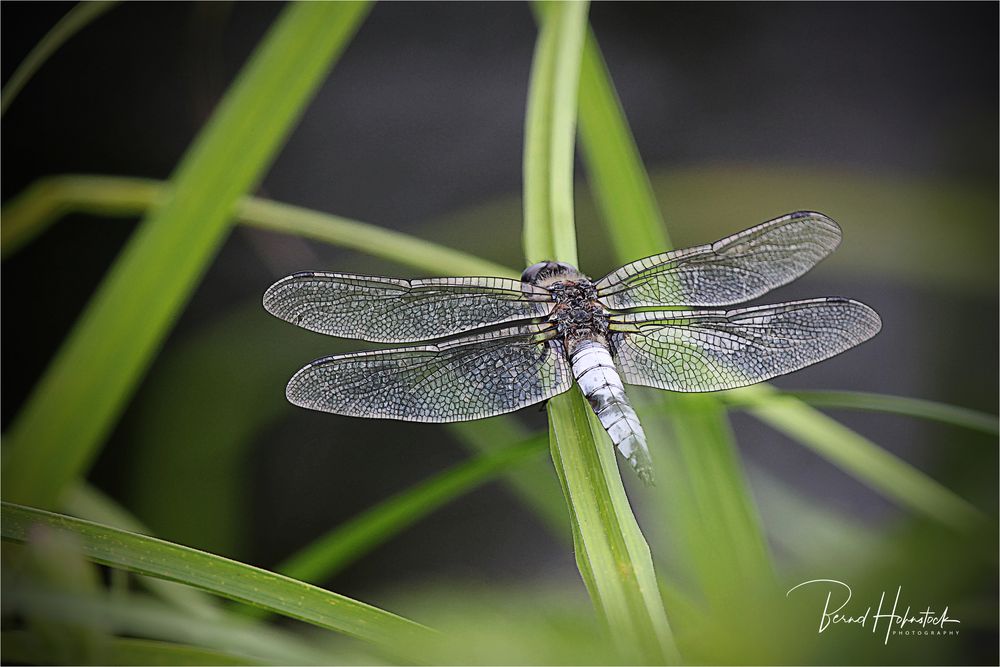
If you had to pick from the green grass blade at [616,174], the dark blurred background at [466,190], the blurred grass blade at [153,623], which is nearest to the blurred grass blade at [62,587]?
the blurred grass blade at [153,623]

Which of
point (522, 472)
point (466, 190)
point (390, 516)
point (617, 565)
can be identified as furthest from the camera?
point (466, 190)

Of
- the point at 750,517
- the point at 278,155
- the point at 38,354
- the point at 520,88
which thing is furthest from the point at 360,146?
the point at 750,517

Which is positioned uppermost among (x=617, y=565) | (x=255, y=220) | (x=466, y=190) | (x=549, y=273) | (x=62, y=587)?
(x=466, y=190)

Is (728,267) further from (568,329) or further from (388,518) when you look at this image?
(388,518)

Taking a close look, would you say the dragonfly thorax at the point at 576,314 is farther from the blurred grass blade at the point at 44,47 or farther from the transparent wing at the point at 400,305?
the blurred grass blade at the point at 44,47

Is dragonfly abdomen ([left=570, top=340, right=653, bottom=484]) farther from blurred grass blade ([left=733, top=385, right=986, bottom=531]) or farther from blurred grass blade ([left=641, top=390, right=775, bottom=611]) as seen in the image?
blurred grass blade ([left=733, top=385, right=986, bottom=531])

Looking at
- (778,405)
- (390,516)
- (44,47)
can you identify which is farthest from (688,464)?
(44,47)

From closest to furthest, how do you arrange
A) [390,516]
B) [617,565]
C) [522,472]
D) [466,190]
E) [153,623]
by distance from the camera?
[617,565], [153,623], [390,516], [522,472], [466,190]
